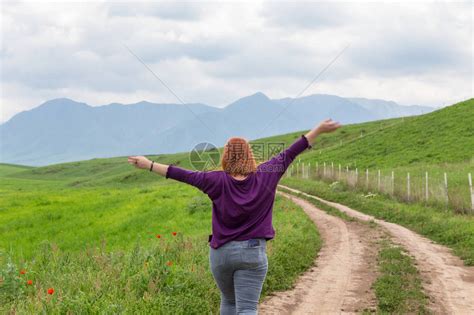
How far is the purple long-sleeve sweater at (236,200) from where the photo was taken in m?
5.18

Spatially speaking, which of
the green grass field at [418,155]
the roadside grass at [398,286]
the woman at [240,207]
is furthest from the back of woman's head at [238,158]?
the green grass field at [418,155]

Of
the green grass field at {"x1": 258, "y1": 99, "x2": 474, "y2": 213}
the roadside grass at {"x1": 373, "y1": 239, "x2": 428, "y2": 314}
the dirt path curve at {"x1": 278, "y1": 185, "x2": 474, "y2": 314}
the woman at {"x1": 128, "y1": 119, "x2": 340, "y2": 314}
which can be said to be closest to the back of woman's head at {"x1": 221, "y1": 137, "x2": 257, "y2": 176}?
the woman at {"x1": 128, "y1": 119, "x2": 340, "y2": 314}

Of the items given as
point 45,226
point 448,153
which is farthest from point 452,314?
point 448,153

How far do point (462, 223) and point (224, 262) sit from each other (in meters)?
14.8

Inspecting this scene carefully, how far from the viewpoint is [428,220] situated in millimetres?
19359

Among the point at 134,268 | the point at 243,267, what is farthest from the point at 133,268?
the point at 243,267

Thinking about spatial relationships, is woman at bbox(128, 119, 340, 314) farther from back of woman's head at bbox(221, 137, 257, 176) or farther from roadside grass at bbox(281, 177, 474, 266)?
roadside grass at bbox(281, 177, 474, 266)

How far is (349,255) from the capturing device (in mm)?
13500

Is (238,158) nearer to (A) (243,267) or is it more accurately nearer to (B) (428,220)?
(A) (243,267)

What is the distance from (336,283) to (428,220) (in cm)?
1046

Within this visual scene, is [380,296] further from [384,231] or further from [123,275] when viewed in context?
[384,231]

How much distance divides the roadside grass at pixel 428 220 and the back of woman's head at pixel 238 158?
9927 millimetres

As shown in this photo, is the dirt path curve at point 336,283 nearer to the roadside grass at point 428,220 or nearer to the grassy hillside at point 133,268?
the grassy hillside at point 133,268

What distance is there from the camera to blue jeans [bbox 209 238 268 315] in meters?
5.17
